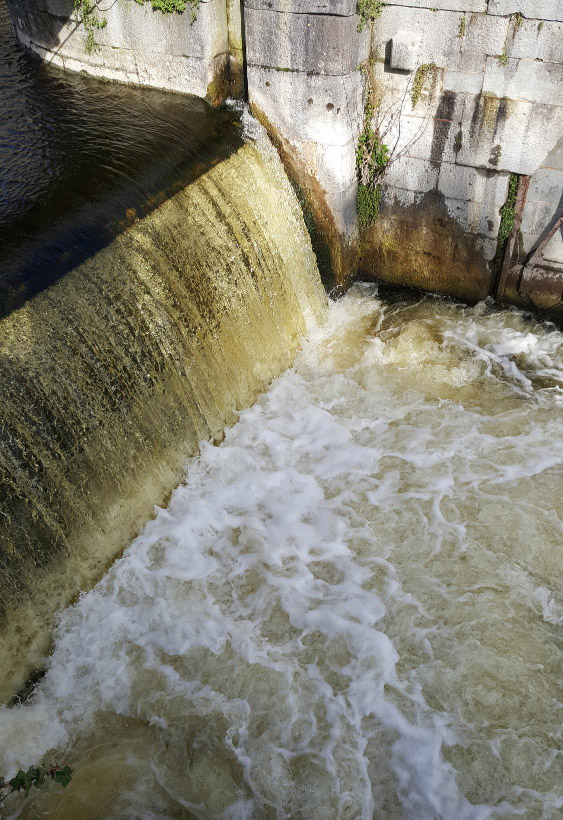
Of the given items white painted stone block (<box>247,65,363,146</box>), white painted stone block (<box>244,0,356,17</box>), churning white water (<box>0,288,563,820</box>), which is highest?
white painted stone block (<box>244,0,356,17</box>)

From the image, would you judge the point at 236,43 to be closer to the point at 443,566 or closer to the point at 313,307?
the point at 313,307

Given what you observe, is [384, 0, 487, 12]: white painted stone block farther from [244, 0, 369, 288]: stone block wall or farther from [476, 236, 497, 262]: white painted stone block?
[476, 236, 497, 262]: white painted stone block

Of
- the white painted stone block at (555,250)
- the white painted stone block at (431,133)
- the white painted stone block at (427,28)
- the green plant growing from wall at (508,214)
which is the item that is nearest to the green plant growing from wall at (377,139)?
the white painted stone block at (431,133)

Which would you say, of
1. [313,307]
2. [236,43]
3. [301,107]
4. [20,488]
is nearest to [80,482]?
[20,488]

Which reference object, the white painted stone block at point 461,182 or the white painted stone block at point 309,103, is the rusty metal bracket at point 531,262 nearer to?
the white painted stone block at point 461,182

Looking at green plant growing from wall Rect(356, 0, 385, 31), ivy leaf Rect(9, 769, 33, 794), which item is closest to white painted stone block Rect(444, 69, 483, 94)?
green plant growing from wall Rect(356, 0, 385, 31)

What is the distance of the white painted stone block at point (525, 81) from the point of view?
6.04m

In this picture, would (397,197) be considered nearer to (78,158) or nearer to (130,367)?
(78,158)

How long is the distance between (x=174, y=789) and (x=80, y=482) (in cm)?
197

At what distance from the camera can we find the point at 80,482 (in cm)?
474

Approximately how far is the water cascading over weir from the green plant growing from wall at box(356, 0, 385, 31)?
1386 millimetres

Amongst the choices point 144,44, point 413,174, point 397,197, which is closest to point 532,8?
point 413,174

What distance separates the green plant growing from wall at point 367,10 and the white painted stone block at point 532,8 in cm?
98

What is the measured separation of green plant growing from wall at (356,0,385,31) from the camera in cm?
616
